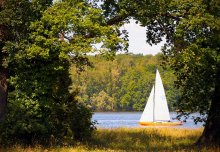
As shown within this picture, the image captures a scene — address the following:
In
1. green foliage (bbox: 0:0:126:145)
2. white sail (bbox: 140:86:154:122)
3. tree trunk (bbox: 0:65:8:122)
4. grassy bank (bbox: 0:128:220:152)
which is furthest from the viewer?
white sail (bbox: 140:86:154:122)

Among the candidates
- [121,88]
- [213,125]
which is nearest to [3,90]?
[213,125]

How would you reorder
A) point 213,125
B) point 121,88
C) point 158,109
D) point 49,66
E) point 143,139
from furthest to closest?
point 121,88 → point 158,109 → point 143,139 → point 213,125 → point 49,66

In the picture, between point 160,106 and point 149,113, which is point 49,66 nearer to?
point 160,106

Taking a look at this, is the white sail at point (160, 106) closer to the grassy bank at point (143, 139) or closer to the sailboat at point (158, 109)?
the sailboat at point (158, 109)

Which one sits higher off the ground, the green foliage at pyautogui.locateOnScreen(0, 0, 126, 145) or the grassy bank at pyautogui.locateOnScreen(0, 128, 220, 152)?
the green foliage at pyautogui.locateOnScreen(0, 0, 126, 145)

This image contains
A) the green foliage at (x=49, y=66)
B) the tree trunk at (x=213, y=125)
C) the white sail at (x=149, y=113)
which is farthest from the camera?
the white sail at (x=149, y=113)

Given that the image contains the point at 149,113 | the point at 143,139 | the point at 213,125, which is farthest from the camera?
the point at 149,113

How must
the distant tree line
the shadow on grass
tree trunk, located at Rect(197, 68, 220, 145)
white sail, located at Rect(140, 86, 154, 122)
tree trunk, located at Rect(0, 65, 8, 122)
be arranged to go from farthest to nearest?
the distant tree line → white sail, located at Rect(140, 86, 154, 122) → the shadow on grass → tree trunk, located at Rect(197, 68, 220, 145) → tree trunk, located at Rect(0, 65, 8, 122)

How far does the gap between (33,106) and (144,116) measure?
1623 inches

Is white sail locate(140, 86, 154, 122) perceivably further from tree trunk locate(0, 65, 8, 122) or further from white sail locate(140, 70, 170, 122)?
tree trunk locate(0, 65, 8, 122)

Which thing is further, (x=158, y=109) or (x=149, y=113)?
(x=149, y=113)

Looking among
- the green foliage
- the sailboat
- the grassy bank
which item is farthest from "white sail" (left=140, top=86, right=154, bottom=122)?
the green foliage

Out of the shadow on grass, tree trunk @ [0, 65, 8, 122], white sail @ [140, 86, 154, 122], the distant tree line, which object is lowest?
the shadow on grass

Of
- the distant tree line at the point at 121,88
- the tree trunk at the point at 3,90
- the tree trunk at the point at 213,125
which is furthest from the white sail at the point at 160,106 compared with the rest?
the distant tree line at the point at 121,88
